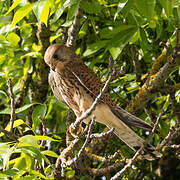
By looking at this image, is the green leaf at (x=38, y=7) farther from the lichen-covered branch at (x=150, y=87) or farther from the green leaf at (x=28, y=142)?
the lichen-covered branch at (x=150, y=87)

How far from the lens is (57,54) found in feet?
9.79

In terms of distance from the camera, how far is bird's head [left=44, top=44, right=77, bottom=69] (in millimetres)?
2951

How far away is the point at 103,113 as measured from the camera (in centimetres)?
292

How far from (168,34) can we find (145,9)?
5.46 feet

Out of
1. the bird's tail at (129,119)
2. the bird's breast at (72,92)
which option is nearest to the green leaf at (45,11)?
the bird's breast at (72,92)

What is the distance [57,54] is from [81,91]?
A: 1.12 ft

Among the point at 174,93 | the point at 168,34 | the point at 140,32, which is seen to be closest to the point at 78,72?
the point at 140,32

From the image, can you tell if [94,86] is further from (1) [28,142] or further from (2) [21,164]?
(1) [28,142]

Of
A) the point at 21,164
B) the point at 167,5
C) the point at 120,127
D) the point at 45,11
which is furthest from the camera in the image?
the point at 120,127

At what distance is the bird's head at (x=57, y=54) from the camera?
2.95 metres

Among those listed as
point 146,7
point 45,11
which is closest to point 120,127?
point 45,11

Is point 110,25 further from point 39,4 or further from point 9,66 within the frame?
point 39,4

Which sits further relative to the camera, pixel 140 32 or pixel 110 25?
pixel 110 25

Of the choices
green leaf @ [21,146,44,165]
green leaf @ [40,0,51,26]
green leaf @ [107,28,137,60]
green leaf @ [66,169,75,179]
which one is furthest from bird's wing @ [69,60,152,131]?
green leaf @ [21,146,44,165]
